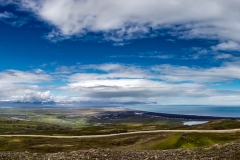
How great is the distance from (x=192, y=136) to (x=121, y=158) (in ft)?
157

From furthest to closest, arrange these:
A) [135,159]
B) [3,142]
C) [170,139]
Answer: [3,142]
[170,139]
[135,159]

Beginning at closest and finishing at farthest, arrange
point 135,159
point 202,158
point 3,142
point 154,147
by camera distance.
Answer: point 202,158 → point 135,159 → point 154,147 → point 3,142

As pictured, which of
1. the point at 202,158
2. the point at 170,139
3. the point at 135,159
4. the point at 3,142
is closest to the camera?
the point at 202,158

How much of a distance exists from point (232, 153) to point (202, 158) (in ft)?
15.1

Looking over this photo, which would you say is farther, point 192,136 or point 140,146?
point 192,136

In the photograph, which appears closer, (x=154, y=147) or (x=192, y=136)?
(x=154, y=147)

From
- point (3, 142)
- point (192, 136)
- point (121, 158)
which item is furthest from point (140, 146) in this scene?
point (3, 142)

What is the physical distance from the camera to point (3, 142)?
95.4m

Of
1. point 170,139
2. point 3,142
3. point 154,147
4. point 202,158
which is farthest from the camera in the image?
point 3,142

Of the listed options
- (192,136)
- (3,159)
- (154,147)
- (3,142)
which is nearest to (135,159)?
(3,159)

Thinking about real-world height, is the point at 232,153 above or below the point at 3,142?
above

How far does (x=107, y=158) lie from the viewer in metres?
36.8

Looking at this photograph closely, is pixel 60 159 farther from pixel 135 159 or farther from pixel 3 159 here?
pixel 135 159

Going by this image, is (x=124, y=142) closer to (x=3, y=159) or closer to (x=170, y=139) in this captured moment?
(x=170, y=139)
